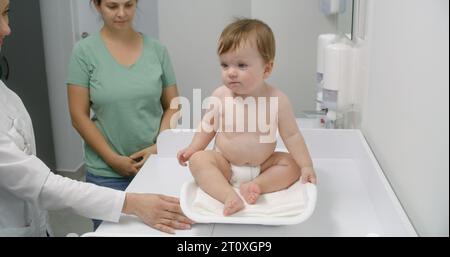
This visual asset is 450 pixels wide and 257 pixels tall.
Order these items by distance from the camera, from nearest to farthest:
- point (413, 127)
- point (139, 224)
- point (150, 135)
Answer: point (413, 127), point (139, 224), point (150, 135)

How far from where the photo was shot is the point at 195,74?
2.25 metres

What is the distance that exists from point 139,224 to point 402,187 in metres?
0.44

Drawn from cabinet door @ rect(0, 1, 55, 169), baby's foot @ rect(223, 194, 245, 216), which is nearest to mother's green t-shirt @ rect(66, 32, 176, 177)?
baby's foot @ rect(223, 194, 245, 216)

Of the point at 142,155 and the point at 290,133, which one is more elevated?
the point at 290,133

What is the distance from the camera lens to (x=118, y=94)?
1354mm

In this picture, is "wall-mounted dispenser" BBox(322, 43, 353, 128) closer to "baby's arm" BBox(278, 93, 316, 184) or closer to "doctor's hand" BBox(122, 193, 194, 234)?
"baby's arm" BBox(278, 93, 316, 184)

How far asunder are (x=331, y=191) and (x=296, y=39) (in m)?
0.93

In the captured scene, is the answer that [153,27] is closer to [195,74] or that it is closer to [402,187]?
[195,74]

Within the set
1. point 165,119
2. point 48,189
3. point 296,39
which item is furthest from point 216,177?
point 296,39

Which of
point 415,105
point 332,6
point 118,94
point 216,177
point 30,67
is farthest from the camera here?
point 30,67

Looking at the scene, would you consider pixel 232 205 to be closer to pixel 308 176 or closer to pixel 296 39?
pixel 308 176

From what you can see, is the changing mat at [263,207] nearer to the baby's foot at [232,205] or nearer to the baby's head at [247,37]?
the baby's foot at [232,205]

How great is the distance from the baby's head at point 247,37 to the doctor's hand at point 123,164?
2.10 ft
